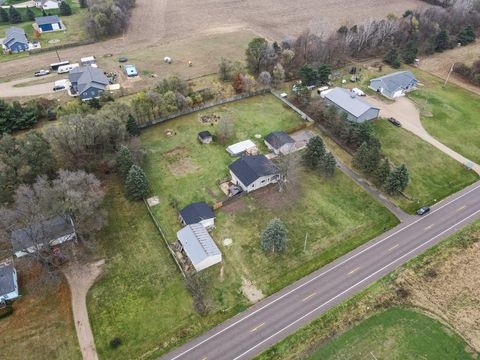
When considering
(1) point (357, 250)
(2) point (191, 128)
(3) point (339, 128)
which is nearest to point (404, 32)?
(3) point (339, 128)

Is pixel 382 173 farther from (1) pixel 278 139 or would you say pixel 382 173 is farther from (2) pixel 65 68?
(2) pixel 65 68

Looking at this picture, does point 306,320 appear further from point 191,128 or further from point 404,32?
point 404,32

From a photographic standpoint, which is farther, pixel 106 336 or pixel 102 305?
pixel 102 305

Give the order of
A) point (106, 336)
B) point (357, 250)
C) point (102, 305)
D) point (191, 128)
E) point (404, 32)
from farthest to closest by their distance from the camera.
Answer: point (404, 32), point (191, 128), point (357, 250), point (102, 305), point (106, 336)

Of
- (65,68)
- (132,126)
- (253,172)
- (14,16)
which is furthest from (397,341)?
(14,16)

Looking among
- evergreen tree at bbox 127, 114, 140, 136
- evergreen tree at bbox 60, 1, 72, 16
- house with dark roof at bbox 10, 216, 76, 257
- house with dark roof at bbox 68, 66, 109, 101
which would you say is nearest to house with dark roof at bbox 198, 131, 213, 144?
evergreen tree at bbox 127, 114, 140, 136

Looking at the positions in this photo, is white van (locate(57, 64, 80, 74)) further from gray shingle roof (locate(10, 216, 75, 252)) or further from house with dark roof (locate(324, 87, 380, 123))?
house with dark roof (locate(324, 87, 380, 123))
